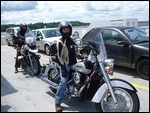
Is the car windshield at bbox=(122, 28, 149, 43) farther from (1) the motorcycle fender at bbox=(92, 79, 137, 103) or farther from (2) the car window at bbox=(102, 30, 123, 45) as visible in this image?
(1) the motorcycle fender at bbox=(92, 79, 137, 103)

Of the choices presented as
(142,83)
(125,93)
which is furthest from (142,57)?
(125,93)

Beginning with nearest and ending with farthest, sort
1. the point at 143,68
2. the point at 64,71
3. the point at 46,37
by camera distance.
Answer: the point at 64,71
the point at 143,68
the point at 46,37

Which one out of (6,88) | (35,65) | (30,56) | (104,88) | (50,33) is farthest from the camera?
(50,33)

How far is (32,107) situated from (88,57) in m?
1.71

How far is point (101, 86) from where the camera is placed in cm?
404

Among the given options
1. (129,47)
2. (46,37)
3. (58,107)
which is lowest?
(58,107)

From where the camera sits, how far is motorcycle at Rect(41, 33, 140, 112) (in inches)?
155

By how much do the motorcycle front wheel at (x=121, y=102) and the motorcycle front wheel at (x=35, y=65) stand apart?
3.66 metres

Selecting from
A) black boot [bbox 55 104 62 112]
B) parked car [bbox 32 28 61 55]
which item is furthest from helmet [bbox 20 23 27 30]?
black boot [bbox 55 104 62 112]

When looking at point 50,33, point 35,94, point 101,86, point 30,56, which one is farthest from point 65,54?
point 50,33

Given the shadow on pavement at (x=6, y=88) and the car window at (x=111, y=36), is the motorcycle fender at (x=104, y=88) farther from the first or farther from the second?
the car window at (x=111, y=36)

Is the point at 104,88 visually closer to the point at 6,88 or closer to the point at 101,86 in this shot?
the point at 101,86

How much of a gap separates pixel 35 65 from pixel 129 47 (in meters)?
3.13

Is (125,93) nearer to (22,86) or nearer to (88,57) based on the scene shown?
(88,57)
